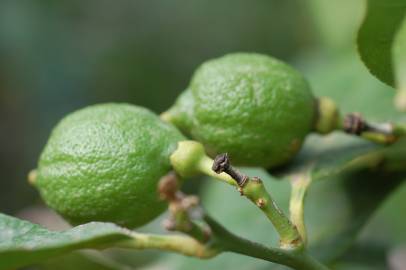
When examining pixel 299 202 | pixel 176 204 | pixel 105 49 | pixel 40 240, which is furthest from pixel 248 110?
pixel 105 49

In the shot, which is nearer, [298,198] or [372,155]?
[298,198]

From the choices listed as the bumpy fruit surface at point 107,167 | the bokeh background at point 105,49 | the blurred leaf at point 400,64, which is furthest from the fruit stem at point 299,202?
the bokeh background at point 105,49

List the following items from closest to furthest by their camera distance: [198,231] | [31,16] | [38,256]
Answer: [38,256] < [198,231] < [31,16]

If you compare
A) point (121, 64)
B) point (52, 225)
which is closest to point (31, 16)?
point (121, 64)

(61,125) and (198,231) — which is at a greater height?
(61,125)

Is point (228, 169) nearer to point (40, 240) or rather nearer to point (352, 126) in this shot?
point (40, 240)

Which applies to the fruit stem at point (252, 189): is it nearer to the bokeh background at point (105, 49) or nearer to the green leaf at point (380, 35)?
the green leaf at point (380, 35)

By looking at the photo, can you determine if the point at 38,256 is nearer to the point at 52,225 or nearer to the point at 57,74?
the point at 52,225
